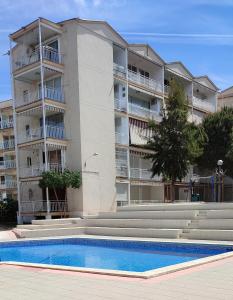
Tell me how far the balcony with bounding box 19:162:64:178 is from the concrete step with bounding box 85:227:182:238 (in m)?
7.61

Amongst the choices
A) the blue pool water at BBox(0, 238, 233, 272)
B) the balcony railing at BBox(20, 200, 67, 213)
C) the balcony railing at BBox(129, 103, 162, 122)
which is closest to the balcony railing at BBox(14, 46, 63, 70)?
the balcony railing at BBox(129, 103, 162, 122)

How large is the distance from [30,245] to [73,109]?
12.3m

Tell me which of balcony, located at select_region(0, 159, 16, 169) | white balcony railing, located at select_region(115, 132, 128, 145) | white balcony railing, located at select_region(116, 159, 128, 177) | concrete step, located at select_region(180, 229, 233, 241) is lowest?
concrete step, located at select_region(180, 229, 233, 241)

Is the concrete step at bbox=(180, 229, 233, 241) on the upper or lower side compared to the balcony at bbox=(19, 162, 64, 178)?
lower

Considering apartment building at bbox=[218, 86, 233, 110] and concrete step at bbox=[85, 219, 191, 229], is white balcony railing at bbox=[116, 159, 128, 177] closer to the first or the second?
A: concrete step at bbox=[85, 219, 191, 229]

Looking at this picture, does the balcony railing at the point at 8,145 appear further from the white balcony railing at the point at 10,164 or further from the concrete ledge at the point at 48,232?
the concrete ledge at the point at 48,232

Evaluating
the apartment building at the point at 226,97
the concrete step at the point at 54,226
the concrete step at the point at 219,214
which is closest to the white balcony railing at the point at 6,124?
the concrete step at the point at 54,226

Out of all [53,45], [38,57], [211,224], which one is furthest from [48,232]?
[53,45]

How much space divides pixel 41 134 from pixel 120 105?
24.2 feet

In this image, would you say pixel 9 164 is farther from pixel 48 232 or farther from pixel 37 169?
pixel 48 232

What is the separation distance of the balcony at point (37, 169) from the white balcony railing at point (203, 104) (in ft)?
64.0

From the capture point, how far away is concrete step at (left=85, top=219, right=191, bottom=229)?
2048 cm

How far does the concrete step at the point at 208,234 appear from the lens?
17484 millimetres

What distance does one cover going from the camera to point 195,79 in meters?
45.8
